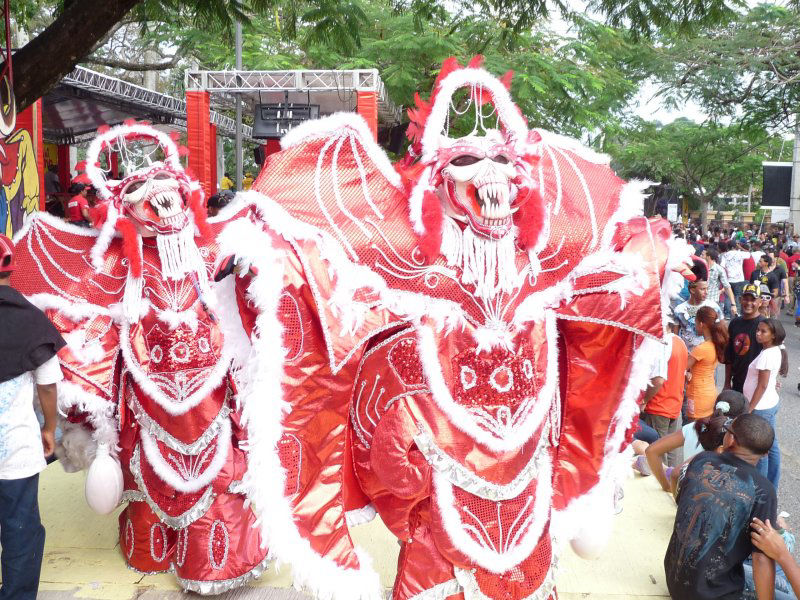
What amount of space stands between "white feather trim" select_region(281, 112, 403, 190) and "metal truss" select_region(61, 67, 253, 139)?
6.78 meters

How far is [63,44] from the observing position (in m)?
3.87

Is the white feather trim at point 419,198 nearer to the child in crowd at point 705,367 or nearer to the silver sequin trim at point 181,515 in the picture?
the silver sequin trim at point 181,515

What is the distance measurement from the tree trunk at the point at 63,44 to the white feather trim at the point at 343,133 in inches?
70.8

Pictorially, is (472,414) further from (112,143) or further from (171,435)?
(112,143)

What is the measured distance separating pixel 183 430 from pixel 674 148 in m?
28.8

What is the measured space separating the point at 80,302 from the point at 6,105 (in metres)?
0.93

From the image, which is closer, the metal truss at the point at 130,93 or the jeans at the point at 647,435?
the jeans at the point at 647,435

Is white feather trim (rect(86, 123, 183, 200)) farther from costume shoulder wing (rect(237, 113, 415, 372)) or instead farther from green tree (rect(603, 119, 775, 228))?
green tree (rect(603, 119, 775, 228))

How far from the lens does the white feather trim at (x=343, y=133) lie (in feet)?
8.43

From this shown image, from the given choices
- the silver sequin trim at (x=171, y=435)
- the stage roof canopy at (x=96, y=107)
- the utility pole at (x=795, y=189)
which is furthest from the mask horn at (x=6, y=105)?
the utility pole at (x=795, y=189)

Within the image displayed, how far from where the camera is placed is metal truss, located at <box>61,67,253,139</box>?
10289 millimetres

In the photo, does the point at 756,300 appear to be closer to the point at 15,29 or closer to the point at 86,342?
the point at 86,342

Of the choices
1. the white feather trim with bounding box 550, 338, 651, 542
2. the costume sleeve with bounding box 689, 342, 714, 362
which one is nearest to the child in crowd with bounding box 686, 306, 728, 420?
the costume sleeve with bounding box 689, 342, 714, 362

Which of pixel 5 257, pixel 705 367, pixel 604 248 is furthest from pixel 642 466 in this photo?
pixel 5 257
